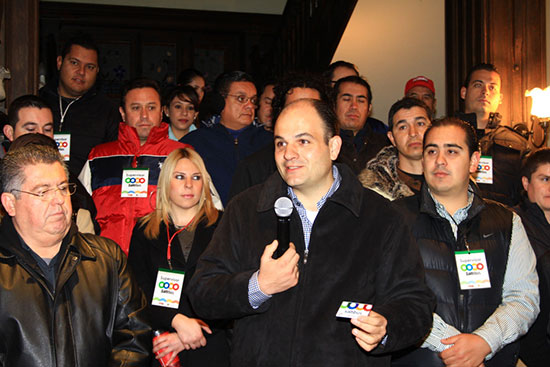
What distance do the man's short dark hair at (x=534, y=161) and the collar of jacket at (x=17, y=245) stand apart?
2.57 meters

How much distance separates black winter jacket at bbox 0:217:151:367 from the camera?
87.7 inches

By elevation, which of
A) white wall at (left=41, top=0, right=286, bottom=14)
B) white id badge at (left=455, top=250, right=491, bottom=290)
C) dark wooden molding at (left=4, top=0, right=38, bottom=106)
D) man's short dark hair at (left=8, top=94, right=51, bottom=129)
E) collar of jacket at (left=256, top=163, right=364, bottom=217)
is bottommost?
white id badge at (left=455, top=250, right=491, bottom=290)

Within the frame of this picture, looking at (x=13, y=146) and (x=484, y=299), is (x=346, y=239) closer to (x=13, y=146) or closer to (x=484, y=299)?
(x=484, y=299)

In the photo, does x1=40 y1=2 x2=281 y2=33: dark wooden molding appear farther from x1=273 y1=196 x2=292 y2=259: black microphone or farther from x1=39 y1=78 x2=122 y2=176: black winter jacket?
x1=273 y1=196 x2=292 y2=259: black microphone

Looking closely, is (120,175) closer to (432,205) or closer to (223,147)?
(223,147)

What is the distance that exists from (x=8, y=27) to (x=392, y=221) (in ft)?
12.2

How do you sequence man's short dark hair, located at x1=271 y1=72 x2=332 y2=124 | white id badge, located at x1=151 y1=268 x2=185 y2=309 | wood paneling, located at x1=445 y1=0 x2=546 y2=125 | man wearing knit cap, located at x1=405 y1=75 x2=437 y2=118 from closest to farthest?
white id badge, located at x1=151 y1=268 x2=185 y2=309 < man's short dark hair, located at x1=271 y1=72 x2=332 y2=124 < man wearing knit cap, located at x1=405 y1=75 x2=437 y2=118 < wood paneling, located at x1=445 y1=0 x2=546 y2=125

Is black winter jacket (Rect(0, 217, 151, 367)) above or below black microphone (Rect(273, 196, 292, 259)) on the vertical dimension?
below

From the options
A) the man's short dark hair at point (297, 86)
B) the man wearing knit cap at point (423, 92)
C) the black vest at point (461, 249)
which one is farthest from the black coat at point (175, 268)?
the man wearing knit cap at point (423, 92)

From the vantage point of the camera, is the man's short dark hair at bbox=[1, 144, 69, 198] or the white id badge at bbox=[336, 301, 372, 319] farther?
the man's short dark hair at bbox=[1, 144, 69, 198]

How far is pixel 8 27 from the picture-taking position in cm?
463

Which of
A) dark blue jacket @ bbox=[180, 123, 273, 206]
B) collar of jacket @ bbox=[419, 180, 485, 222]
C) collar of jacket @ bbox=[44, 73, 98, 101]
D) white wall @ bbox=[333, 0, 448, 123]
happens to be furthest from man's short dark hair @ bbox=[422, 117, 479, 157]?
white wall @ bbox=[333, 0, 448, 123]

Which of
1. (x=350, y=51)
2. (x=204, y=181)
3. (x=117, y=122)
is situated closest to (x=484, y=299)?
(x=204, y=181)

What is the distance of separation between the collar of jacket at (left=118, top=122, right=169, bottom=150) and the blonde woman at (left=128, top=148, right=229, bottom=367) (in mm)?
495
